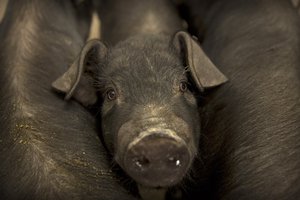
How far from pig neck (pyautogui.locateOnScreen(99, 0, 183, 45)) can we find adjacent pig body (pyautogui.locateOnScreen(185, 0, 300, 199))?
351 mm

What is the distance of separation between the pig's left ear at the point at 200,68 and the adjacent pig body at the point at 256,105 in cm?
12

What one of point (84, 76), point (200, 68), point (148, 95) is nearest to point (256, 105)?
point (200, 68)

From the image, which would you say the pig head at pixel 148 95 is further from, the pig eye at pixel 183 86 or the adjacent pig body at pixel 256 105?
the adjacent pig body at pixel 256 105

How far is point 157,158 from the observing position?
2211mm

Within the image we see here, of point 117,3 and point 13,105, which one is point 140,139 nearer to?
point 13,105

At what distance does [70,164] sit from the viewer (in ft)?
7.95

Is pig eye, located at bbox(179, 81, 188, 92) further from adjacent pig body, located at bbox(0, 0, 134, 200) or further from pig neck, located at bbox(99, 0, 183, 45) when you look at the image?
pig neck, located at bbox(99, 0, 183, 45)

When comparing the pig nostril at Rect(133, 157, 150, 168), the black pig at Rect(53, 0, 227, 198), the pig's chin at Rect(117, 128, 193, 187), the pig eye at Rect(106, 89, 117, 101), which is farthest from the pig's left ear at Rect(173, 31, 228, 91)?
the pig nostril at Rect(133, 157, 150, 168)

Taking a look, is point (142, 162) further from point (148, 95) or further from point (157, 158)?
point (148, 95)

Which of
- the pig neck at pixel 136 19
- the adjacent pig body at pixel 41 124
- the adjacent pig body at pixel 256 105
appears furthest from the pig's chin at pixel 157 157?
the pig neck at pixel 136 19

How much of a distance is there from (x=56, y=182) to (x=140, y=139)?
372 millimetres

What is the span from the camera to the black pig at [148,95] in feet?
7.41

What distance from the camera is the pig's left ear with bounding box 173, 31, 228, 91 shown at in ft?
9.16

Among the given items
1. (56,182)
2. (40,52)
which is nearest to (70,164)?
(56,182)
